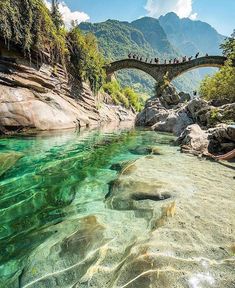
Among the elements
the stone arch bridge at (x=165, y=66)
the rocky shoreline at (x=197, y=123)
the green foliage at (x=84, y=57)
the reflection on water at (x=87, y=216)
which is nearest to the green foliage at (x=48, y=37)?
the green foliage at (x=84, y=57)

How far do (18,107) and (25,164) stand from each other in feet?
24.8

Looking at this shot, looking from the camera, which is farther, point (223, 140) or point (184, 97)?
point (184, 97)

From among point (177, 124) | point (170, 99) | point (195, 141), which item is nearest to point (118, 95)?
point (170, 99)

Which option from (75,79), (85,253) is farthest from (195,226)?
(75,79)

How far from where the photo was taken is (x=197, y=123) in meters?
16.9

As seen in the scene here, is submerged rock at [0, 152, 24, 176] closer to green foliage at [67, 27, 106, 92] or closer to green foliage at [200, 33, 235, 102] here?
green foliage at [200, 33, 235, 102]

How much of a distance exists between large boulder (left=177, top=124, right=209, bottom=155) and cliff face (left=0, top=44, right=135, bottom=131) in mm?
8462

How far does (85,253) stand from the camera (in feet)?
9.45

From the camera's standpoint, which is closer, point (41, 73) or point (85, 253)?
point (85, 253)

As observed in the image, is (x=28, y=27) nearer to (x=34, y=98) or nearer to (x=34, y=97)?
(x=34, y=97)

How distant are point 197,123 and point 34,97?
34.9 ft

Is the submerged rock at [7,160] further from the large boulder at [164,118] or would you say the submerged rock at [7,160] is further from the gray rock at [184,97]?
the gray rock at [184,97]

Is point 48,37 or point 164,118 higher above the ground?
point 48,37

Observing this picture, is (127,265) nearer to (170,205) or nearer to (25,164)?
(170,205)
